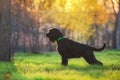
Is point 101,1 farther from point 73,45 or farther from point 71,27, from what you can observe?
point 73,45

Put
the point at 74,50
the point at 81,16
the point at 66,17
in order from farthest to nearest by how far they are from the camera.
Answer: the point at 66,17 → the point at 81,16 → the point at 74,50

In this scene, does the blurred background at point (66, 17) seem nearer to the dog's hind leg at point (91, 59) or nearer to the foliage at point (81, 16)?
the foliage at point (81, 16)

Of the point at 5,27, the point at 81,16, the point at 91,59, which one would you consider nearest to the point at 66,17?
the point at 81,16

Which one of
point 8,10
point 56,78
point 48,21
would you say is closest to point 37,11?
point 48,21

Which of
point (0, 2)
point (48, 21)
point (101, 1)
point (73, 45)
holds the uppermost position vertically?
point (0, 2)

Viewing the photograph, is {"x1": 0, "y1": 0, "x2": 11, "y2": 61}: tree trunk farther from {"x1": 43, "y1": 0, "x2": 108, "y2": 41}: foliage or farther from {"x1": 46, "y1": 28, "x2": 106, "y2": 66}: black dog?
{"x1": 43, "y1": 0, "x2": 108, "y2": 41}: foliage

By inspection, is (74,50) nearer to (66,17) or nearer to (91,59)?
Result: (91,59)

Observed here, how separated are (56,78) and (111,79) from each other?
136 centimetres

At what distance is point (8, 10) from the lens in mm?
18547

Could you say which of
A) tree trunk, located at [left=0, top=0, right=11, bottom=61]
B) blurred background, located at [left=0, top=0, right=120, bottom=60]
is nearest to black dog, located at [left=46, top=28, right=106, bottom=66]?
tree trunk, located at [left=0, top=0, right=11, bottom=61]

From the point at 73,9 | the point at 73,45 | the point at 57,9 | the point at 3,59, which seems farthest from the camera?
the point at 57,9

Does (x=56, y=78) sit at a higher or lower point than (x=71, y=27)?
higher

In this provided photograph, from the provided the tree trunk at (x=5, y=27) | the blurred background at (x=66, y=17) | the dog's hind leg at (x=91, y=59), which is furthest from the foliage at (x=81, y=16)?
the dog's hind leg at (x=91, y=59)

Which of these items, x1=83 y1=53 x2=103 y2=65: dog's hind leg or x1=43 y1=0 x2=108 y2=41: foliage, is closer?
x1=83 y1=53 x2=103 y2=65: dog's hind leg
